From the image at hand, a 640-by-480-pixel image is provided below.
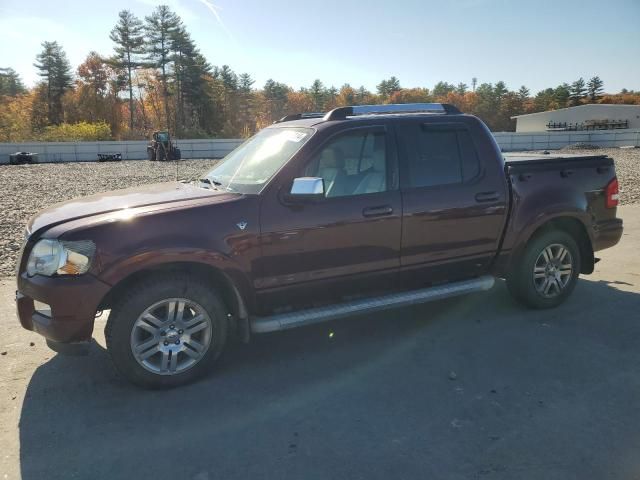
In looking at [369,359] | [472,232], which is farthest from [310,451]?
[472,232]

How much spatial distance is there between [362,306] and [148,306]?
165cm

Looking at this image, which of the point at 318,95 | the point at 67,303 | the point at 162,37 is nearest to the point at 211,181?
the point at 67,303

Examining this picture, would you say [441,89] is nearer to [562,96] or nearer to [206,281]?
[562,96]

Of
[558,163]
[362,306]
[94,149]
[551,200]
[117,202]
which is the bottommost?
[362,306]

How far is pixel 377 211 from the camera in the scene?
13.2ft

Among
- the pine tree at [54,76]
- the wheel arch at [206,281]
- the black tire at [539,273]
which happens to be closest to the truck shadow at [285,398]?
the black tire at [539,273]

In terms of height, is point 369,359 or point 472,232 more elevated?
point 472,232

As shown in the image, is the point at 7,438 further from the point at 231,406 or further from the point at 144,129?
the point at 144,129

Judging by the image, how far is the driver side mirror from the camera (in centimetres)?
366

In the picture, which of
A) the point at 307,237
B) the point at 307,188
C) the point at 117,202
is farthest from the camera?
the point at 117,202

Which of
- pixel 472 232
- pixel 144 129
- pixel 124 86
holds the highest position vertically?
pixel 124 86

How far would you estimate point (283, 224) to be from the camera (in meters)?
3.73

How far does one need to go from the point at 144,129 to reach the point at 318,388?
86.6m

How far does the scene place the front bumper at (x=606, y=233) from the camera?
517 centimetres
